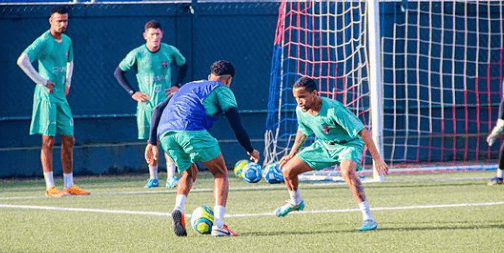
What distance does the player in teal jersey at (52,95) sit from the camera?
13.2m

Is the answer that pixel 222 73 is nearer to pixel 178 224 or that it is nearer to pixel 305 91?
pixel 305 91

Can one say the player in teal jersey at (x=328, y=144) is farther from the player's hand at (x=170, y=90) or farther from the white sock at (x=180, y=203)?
the player's hand at (x=170, y=90)

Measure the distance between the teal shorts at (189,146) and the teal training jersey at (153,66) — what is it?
5.05 m

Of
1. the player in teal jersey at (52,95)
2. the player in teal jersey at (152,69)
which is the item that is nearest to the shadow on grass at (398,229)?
the player in teal jersey at (52,95)

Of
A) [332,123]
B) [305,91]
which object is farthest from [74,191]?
[305,91]

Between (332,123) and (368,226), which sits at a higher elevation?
(332,123)

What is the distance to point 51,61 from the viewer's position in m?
13.3

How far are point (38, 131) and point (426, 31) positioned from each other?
721cm

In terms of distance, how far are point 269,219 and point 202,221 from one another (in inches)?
48.0

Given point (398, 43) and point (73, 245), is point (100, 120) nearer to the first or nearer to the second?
point (398, 43)

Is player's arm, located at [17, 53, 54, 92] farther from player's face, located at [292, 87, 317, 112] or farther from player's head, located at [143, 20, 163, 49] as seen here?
player's face, located at [292, 87, 317, 112]

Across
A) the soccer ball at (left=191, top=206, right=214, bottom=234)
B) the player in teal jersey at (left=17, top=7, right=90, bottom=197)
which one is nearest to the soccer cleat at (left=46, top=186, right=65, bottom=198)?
the player in teal jersey at (left=17, top=7, right=90, bottom=197)

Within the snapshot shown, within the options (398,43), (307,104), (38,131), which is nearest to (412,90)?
(398,43)

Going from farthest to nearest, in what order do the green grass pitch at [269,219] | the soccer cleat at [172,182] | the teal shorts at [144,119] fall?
1. the teal shorts at [144,119]
2. the soccer cleat at [172,182]
3. the green grass pitch at [269,219]
